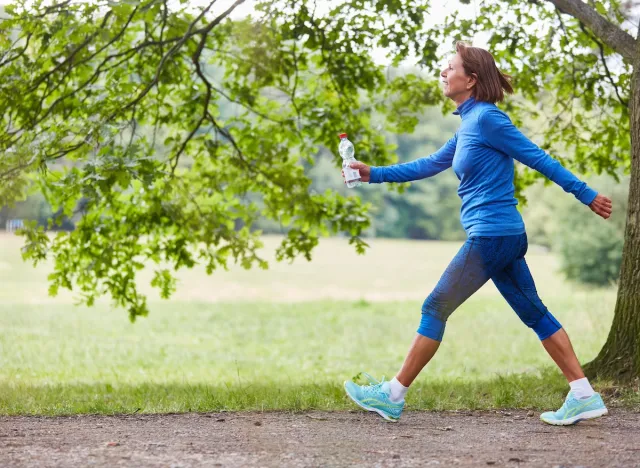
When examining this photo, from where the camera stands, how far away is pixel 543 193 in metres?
42.2

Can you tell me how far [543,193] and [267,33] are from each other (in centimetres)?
3563

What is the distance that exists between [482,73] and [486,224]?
830 mm

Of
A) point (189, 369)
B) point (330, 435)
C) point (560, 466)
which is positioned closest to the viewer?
point (560, 466)

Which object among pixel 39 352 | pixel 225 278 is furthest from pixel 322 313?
pixel 225 278

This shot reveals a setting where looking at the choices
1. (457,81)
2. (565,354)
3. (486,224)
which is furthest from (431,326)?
(457,81)

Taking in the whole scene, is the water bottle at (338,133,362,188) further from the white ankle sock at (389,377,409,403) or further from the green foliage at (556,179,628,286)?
the green foliage at (556,179,628,286)

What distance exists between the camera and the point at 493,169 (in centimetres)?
437

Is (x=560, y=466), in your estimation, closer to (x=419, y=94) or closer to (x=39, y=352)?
(x=419, y=94)

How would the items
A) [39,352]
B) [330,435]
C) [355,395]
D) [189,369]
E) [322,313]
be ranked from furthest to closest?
[322,313]
[39,352]
[189,369]
[355,395]
[330,435]

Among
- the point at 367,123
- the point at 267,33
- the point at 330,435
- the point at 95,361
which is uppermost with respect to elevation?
the point at 267,33

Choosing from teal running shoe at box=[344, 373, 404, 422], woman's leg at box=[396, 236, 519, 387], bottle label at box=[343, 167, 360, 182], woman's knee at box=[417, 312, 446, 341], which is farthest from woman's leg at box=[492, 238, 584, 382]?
bottle label at box=[343, 167, 360, 182]

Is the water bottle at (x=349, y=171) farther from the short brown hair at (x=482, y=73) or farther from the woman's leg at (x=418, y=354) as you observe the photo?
the woman's leg at (x=418, y=354)

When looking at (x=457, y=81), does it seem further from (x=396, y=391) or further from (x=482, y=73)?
(x=396, y=391)

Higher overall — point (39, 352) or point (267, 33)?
point (267, 33)
